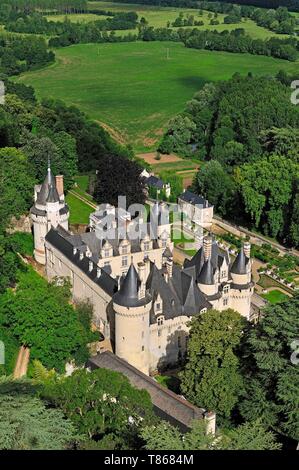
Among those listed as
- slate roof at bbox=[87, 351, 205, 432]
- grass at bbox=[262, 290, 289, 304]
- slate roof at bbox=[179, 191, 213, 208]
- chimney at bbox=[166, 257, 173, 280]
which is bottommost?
grass at bbox=[262, 290, 289, 304]

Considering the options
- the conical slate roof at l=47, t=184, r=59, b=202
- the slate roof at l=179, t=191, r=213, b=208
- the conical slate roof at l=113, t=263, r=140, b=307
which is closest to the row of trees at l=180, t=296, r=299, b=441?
the conical slate roof at l=113, t=263, r=140, b=307

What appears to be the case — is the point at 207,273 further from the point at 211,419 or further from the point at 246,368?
the point at 211,419

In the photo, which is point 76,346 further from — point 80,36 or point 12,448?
point 80,36

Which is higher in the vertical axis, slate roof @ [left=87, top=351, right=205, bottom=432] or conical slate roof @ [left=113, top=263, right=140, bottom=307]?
conical slate roof @ [left=113, top=263, right=140, bottom=307]

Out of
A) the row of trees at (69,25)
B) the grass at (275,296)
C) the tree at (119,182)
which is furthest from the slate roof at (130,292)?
the row of trees at (69,25)

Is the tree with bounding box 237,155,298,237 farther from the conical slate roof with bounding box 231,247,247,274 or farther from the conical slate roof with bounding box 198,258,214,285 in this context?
the conical slate roof with bounding box 198,258,214,285

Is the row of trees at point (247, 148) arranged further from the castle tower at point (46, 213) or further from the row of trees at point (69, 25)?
the row of trees at point (69, 25)
